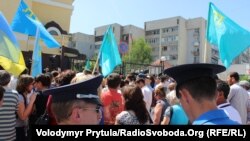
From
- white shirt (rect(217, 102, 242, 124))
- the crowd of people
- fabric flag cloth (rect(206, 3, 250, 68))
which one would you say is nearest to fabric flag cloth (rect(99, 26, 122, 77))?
the crowd of people

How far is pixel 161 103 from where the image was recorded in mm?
5965

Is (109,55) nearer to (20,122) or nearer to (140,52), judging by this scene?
(20,122)

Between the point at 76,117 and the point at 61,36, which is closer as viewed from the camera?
the point at 76,117

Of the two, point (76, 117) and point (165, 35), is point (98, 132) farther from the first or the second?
point (165, 35)

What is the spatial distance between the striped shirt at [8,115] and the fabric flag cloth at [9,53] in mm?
1727

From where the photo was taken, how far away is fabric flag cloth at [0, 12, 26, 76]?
21.5ft

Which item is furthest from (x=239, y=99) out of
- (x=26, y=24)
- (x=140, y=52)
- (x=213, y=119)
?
(x=140, y=52)

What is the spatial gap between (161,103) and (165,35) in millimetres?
82374

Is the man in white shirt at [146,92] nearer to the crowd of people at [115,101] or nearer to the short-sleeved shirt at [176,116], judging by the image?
the crowd of people at [115,101]

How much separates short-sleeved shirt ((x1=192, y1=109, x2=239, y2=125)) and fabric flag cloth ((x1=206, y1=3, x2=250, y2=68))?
5678mm

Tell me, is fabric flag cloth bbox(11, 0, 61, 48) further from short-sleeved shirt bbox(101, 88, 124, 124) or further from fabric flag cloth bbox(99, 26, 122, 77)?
short-sleeved shirt bbox(101, 88, 124, 124)

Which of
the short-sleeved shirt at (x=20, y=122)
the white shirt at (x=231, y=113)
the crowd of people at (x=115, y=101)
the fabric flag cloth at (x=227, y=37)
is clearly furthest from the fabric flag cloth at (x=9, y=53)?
the fabric flag cloth at (x=227, y=37)

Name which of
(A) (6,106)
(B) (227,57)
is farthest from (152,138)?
(B) (227,57)

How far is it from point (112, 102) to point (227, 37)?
386 cm
